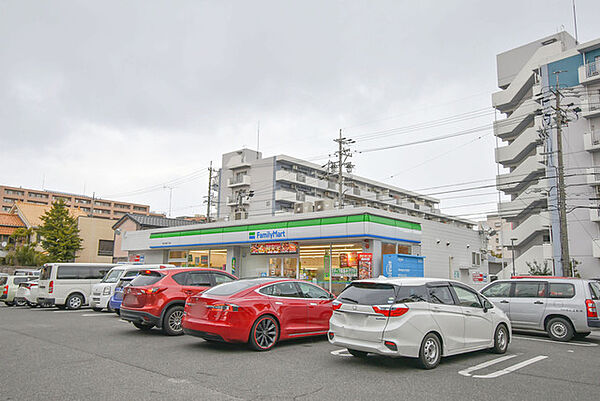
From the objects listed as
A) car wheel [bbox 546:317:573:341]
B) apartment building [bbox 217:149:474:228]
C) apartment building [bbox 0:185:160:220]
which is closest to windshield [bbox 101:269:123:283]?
car wheel [bbox 546:317:573:341]

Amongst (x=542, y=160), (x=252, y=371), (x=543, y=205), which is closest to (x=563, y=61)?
(x=542, y=160)

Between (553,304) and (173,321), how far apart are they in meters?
9.65

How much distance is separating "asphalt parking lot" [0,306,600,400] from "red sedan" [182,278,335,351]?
14.2 inches

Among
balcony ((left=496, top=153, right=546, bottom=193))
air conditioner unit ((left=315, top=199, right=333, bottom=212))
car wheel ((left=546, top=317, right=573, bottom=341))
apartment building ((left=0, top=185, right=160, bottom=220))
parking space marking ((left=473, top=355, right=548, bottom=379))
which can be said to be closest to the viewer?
parking space marking ((left=473, top=355, right=548, bottom=379))

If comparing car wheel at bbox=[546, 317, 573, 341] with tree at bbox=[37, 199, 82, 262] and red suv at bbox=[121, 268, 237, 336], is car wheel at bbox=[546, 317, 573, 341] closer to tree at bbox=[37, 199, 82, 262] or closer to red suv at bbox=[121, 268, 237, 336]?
red suv at bbox=[121, 268, 237, 336]

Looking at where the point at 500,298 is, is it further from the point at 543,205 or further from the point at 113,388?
the point at 543,205

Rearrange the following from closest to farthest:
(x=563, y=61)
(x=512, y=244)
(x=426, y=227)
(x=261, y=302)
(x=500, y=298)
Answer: (x=261, y=302) < (x=500, y=298) < (x=426, y=227) < (x=563, y=61) < (x=512, y=244)

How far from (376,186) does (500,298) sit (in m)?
54.0

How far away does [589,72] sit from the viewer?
3014 cm

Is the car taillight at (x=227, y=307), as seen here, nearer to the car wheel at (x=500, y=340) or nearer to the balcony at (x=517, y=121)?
the car wheel at (x=500, y=340)

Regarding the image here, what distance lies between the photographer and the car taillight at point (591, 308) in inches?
426

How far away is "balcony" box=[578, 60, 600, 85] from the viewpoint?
97.6 ft

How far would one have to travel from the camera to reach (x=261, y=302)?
29.4ft

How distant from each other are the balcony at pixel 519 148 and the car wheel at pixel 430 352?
3099 cm
